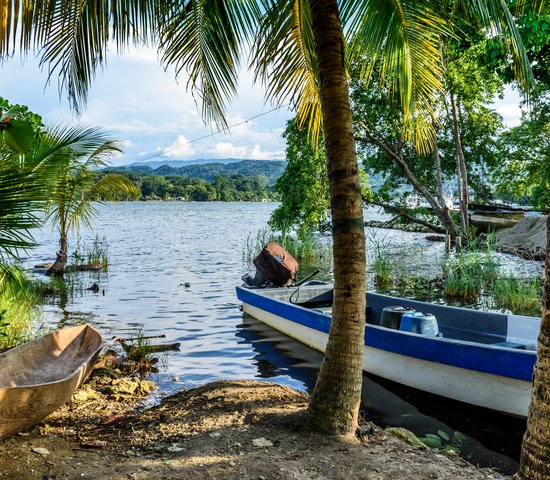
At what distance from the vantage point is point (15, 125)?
179 inches

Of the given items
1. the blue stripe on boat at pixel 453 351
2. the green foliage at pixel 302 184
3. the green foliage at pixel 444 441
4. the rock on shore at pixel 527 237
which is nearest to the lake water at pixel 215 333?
the green foliage at pixel 444 441

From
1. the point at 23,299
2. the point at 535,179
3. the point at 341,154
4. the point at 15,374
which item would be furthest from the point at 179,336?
the point at 535,179

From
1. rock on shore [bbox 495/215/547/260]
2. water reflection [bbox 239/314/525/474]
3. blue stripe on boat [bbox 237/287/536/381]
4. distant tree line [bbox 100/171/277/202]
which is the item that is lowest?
water reflection [bbox 239/314/525/474]

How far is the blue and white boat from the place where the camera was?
6.12 meters

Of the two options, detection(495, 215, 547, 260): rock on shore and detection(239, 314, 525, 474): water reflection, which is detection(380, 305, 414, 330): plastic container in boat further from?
detection(495, 215, 547, 260): rock on shore

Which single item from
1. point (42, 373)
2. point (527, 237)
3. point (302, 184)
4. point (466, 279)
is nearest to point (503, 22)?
point (42, 373)

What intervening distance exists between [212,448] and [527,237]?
77.5 feet

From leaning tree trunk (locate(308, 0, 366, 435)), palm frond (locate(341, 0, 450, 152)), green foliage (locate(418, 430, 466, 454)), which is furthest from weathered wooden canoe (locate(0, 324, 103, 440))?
palm frond (locate(341, 0, 450, 152))

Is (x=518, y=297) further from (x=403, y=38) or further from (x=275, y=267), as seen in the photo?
(x=403, y=38)

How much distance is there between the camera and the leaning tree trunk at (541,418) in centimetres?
264

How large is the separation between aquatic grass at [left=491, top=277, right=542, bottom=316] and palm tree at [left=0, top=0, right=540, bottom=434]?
6.61 m

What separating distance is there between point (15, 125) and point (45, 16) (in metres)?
1.16

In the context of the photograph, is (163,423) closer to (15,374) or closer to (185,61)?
(15,374)

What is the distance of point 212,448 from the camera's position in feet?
13.8
